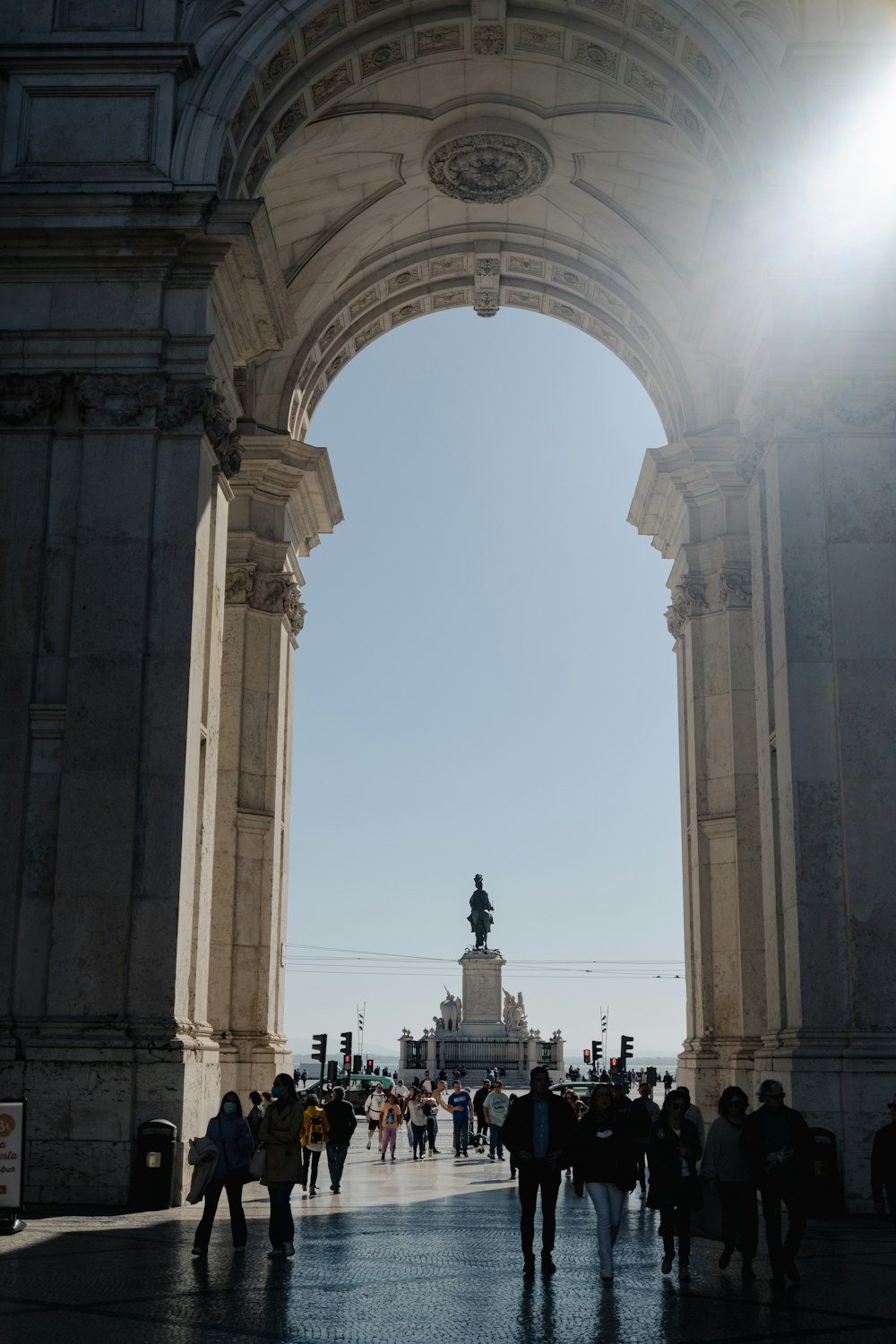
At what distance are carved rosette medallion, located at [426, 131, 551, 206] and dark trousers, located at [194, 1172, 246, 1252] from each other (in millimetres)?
22340

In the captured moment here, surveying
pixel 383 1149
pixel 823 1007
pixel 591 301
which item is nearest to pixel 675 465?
pixel 591 301

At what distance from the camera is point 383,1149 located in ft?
109

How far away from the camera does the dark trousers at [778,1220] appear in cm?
1332

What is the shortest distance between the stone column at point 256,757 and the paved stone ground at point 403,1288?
10.2 metres

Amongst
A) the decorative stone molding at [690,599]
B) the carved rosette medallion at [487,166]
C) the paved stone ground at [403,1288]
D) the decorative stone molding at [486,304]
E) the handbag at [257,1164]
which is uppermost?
the carved rosette medallion at [487,166]

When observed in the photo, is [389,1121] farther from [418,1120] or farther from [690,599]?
[690,599]

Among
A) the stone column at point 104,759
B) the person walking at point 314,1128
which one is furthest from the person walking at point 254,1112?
→ the stone column at point 104,759

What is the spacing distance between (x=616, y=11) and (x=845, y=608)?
11.9 metres

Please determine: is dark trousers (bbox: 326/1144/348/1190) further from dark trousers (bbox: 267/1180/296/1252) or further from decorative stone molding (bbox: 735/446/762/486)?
decorative stone molding (bbox: 735/446/762/486)

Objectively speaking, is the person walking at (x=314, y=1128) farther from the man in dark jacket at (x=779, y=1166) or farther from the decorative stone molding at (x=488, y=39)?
the decorative stone molding at (x=488, y=39)

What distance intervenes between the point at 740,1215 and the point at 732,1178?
52cm

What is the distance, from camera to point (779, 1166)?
1350cm

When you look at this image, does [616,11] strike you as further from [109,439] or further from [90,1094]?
[90,1094]

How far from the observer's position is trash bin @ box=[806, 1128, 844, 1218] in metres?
19.0
